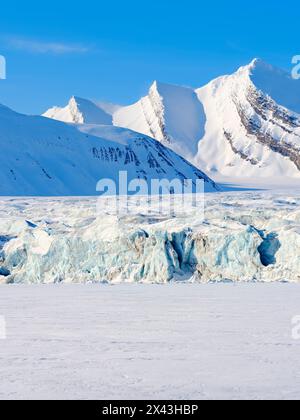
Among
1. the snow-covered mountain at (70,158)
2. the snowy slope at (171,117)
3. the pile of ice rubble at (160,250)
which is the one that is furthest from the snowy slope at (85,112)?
the pile of ice rubble at (160,250)

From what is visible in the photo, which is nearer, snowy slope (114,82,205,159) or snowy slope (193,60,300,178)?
snowy slope (193,60,300,178)

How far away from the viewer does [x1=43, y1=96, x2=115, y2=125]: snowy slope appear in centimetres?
17412

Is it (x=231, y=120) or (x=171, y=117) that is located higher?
(x=171, y=117)

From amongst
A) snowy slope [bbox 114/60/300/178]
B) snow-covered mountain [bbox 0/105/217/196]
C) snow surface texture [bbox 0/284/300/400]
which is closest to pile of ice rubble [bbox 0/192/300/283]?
snow surface texture [bbox 0/284/300/400]

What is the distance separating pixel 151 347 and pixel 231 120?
151m

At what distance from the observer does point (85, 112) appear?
176875mm

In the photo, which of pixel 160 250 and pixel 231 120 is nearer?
pixel 160 250

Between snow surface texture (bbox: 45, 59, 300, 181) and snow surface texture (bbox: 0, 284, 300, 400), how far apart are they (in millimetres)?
113645

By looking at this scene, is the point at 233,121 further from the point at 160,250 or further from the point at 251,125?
the point at 160,250

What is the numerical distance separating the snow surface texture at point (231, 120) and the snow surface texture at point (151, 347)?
11365cm

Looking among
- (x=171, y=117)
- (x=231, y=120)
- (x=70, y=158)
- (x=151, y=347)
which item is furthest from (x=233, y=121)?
(x=151, y=347)

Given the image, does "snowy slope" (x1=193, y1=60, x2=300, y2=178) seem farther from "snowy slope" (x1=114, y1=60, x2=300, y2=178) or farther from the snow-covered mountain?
the snow-covered mountain

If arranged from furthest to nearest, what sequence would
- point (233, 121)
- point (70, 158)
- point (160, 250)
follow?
1. point (233, 121)
2. point (70, 158)
3. point (160, 250)
